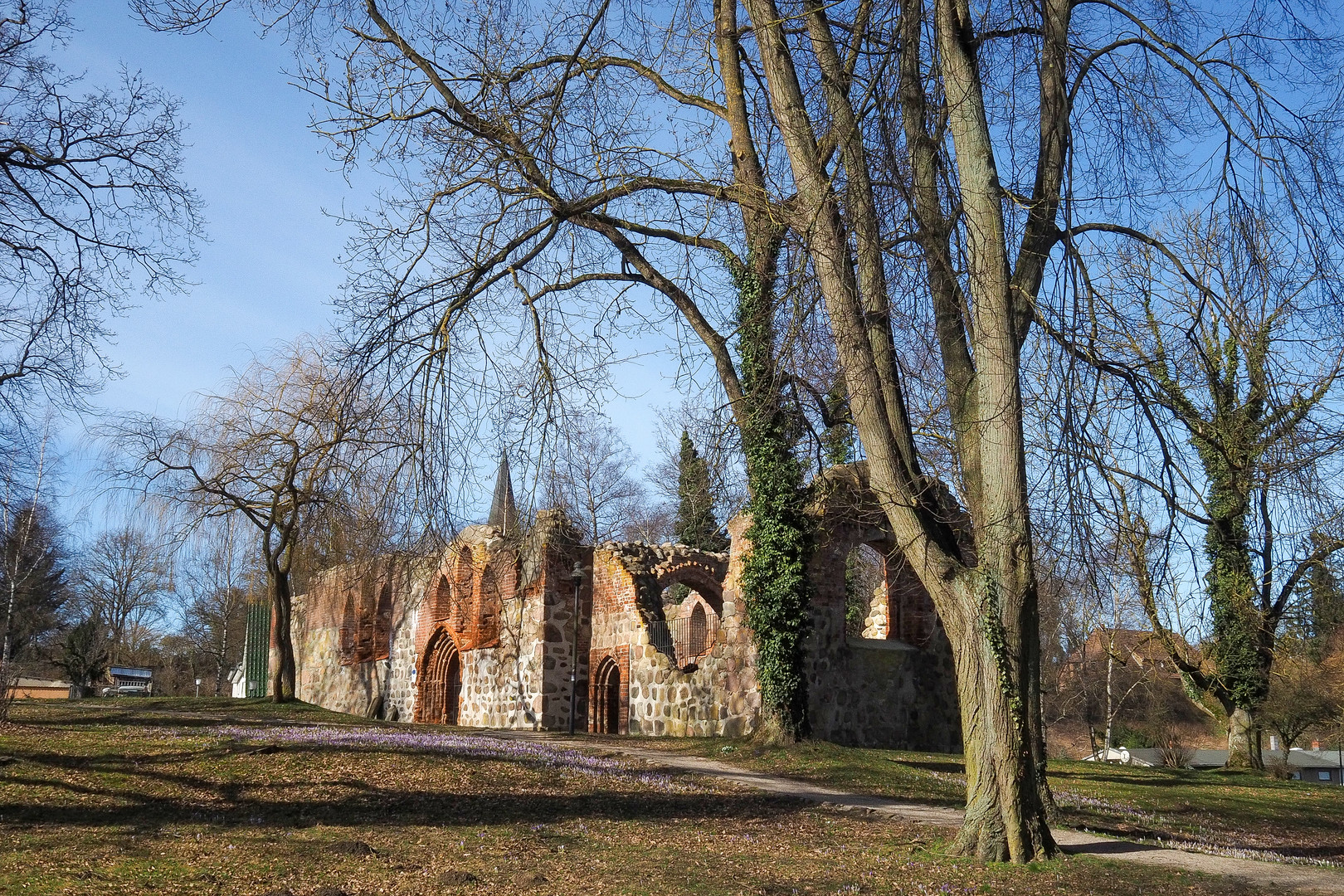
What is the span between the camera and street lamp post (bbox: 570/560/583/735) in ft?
64.7

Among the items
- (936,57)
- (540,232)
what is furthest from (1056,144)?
(540,232)

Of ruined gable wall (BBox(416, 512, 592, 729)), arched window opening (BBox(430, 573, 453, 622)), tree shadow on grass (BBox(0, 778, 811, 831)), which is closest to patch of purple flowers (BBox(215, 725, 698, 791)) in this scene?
tree shadow on grass (BBox(0, 778, 811, 831))

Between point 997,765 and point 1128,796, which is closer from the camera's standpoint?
point 997,765

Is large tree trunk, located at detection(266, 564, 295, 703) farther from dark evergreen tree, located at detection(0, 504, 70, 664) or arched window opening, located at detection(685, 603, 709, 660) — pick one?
arched window opening, located at detection(685, 603, 709, 660)

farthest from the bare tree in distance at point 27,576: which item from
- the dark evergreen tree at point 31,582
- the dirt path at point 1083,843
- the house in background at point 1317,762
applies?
the house in background at point 1317,762

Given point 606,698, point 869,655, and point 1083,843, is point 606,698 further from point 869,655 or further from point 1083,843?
point 1083,843

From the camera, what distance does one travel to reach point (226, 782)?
363 inches

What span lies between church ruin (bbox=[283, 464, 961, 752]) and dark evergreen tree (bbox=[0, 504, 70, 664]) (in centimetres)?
934

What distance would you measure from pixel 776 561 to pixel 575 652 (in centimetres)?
636

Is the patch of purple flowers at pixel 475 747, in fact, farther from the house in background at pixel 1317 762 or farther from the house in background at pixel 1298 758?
the house in background at pixel 1317 762

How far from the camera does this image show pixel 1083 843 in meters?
8.23

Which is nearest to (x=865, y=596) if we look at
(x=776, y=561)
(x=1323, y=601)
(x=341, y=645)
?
(x=341, y=645)

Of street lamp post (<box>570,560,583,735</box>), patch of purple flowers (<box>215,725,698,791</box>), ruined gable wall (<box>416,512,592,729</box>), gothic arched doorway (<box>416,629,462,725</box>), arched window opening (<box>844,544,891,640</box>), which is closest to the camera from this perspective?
patch of purple flowers (<box>215,725,698,791</box>)

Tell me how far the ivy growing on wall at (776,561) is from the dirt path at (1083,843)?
1437mm
